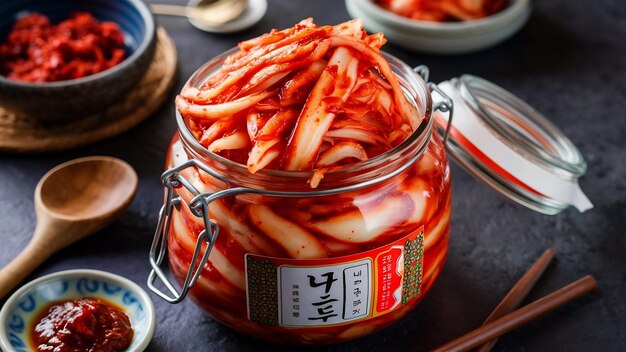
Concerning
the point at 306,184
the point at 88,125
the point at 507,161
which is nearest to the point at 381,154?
the point at 306,184

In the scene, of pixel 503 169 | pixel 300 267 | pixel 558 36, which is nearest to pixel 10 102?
pixel 300 267

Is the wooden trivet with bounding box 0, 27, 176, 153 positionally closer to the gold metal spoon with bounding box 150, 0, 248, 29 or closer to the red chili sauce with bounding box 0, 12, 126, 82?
the red chili sauce with bounding box 0, 12, 126, 82

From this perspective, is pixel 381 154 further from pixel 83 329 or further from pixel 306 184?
pixel 83 329

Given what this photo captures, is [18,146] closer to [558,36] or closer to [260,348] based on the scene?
[260,348]

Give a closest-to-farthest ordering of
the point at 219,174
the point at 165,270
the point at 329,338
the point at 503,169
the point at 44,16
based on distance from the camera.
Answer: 1. the point at 219,174
2. the point at 329,338
3. the point at 503,169
4. the point at 165,270
5. the point at 44,16

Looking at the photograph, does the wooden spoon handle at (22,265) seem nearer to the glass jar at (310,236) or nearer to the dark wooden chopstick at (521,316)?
the glass jar at (310,236)

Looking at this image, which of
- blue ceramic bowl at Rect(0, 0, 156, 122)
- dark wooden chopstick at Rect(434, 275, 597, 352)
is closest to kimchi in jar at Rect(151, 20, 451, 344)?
dark wooden chopstick at Rect(434, 275, 597, 352)

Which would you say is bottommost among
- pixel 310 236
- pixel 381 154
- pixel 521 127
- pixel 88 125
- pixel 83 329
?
A: pixel 88 125

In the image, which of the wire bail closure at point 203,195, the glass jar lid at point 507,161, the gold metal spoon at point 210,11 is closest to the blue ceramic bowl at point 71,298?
the wire bail closure at point 203,195
